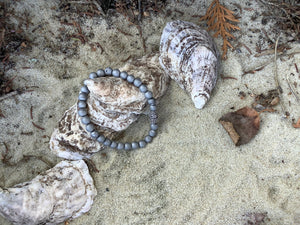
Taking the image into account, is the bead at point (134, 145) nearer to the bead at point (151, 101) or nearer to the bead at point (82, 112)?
the bead at point (151, 101)

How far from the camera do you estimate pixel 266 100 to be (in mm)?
2814

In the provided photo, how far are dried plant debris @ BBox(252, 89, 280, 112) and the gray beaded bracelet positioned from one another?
0.98 metres

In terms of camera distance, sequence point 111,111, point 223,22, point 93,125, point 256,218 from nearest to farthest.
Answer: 1. point 256,218
2. point 111,111
3. point 93,125
4. point 223,22

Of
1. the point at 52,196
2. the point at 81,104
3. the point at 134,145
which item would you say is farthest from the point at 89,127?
the point at 52,196

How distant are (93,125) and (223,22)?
1.63m

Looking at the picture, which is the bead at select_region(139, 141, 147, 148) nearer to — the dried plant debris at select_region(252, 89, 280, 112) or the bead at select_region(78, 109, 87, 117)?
the bead at select_region(78, 109, 87, 117)

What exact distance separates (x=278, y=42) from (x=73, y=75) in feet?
6.87

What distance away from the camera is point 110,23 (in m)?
3.14

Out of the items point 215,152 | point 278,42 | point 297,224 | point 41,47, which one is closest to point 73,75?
point 41,47

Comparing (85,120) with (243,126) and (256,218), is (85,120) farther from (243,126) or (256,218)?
(256,218)

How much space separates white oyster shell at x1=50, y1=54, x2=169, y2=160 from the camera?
267 centimetres

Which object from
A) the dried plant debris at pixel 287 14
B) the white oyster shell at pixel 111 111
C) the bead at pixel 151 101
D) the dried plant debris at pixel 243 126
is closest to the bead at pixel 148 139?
the white oyster shell at pixel 111 111

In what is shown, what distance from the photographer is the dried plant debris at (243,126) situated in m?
2.76

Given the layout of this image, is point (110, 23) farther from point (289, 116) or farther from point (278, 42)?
point (289, 116)
